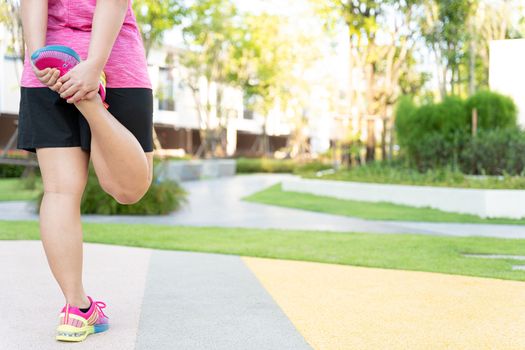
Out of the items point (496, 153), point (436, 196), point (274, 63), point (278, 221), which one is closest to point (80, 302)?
point (278, 221)

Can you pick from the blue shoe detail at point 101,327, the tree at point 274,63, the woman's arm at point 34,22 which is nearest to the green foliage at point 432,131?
the blue shoe detail at point 101,327

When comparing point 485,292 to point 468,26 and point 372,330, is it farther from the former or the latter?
point 468,26

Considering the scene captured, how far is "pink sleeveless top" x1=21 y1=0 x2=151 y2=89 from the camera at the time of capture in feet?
9.60

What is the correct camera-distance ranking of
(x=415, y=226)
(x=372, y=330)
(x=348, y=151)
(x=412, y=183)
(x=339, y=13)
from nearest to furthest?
(x=372, y=330) → (x=415, y=226) → (x=412, y=183) → (x=339, y=13) → (x=348, y=151)

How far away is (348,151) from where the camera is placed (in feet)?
60.1

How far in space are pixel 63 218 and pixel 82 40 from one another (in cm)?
70

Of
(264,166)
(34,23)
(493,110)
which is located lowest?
(264,166)

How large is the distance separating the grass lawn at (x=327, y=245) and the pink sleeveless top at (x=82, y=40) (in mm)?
2926

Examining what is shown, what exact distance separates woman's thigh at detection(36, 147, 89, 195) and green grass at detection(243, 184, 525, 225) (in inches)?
278

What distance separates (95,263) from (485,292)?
257cm

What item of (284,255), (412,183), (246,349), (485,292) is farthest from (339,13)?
(246,349)

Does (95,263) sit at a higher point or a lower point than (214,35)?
lower

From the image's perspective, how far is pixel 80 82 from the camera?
262cm

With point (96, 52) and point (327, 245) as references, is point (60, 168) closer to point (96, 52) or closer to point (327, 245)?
point (96, 52)
